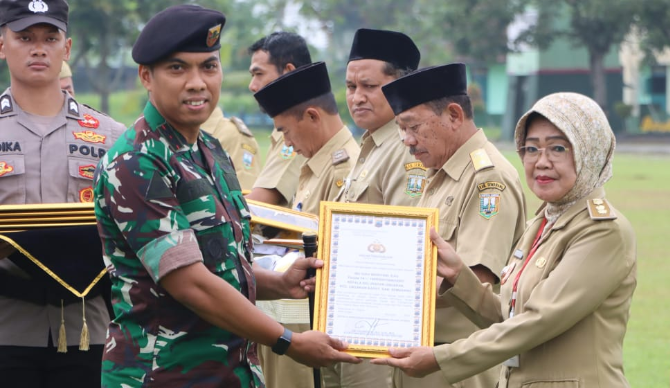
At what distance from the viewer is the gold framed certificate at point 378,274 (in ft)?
12.0

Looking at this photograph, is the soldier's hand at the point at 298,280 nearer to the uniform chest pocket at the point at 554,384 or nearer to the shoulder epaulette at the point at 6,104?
the uniform chest pocket at the point at 554,384

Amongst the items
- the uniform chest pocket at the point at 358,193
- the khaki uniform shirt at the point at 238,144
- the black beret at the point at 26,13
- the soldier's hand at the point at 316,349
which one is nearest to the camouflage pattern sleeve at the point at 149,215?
the soldier's hand at the point at 316,349

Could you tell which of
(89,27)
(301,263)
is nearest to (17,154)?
(301,263)

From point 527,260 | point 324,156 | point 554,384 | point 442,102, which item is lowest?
point 554,384

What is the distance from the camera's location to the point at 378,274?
371 centimetres

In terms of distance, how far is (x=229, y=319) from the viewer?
3.16m

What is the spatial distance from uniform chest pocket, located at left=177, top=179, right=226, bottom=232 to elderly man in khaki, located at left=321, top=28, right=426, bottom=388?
1.77 m

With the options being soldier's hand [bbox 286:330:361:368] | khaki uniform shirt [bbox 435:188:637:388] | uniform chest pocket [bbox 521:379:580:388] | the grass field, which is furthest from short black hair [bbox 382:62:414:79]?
the grass field

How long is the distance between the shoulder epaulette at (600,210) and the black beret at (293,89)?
221 centimetres

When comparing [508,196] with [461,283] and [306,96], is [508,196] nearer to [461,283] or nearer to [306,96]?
[461,283]

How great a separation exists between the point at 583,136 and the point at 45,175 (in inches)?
85.6

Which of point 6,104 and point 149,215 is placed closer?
point 149,215

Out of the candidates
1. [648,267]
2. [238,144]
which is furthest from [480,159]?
[648,267]

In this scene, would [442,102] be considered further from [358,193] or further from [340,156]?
[340,156]
